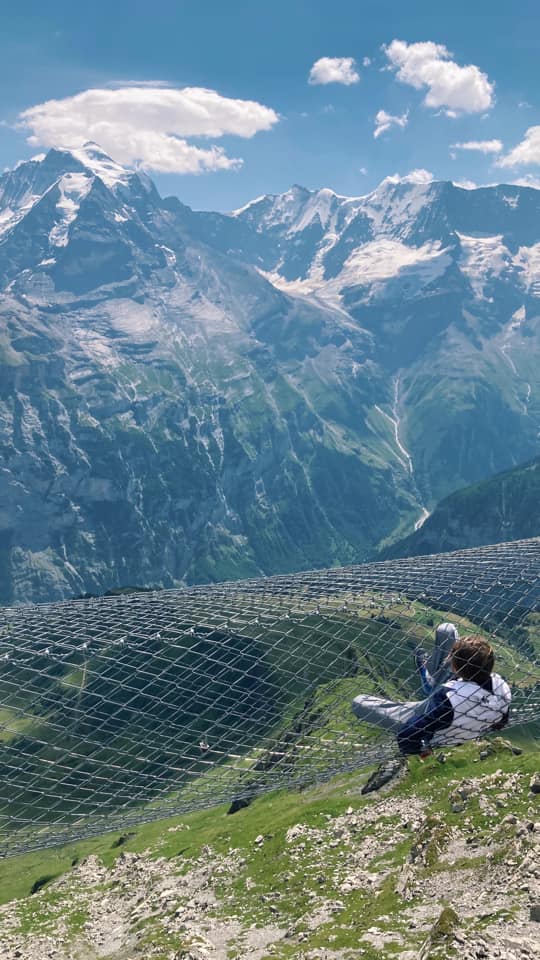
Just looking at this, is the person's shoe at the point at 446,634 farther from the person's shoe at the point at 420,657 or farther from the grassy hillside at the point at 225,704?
the grassy hillside at the point at 225,704

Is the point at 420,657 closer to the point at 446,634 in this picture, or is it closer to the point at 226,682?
the point at 446,634

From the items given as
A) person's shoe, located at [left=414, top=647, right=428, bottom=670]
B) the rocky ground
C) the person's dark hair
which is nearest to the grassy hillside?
person's shoe, located at [left=414, top=647, right=428, bottom=670]

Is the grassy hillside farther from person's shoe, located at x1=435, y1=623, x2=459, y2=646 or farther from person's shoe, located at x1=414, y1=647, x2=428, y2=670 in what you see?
person's shoe, located at x1=435, y1=623, x2=459, y2=646

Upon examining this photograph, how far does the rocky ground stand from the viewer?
33750 millimetres

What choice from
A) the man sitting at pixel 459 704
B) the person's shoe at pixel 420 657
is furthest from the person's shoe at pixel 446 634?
the person's shoe at pixel 420 657

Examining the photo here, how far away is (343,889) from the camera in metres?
64.0

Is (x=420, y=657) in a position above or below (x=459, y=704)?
below

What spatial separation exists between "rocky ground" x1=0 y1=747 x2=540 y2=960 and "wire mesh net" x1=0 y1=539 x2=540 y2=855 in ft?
26.7

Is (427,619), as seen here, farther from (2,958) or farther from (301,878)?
(2,958)

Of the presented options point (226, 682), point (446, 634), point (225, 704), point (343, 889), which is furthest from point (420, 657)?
point (343, 889)

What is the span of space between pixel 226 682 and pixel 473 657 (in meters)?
13.0

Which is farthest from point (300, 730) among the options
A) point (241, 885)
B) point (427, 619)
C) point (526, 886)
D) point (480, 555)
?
point (241, 885)

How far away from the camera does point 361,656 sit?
27.6 m

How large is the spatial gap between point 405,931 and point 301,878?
1235 inches
